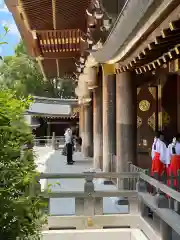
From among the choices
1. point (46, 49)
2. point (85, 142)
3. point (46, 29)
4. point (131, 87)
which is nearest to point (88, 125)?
point (85, 142)

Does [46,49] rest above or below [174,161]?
above

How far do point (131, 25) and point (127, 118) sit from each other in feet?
9.86

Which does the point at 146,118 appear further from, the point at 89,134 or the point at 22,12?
the point at 89,134

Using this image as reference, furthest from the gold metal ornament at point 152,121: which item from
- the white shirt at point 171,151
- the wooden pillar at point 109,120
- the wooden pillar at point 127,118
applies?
the white shirt at point 171,151

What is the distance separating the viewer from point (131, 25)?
19.7 ft

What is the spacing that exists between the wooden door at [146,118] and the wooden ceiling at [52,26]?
279 cm

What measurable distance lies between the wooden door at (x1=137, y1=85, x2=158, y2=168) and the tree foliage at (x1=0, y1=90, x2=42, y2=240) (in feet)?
25.9

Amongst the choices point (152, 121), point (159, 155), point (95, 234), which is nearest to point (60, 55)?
point (152, 121)

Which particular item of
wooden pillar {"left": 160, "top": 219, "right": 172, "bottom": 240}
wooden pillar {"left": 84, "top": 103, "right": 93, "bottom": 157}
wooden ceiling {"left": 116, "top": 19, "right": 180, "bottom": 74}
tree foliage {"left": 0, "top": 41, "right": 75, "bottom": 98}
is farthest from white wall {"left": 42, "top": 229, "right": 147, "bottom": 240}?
tree foliage {"left": 0, "top": 41, "right": 75, "bottom": 98}

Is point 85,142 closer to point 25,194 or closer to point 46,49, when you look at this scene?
point 46,49

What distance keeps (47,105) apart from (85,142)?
17.0 meters

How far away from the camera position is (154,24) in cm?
529

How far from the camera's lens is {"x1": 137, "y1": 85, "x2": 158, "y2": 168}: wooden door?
11.3 m

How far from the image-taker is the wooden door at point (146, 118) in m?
11.3
